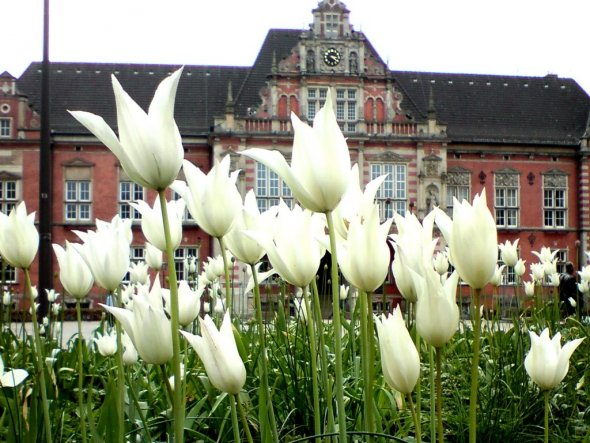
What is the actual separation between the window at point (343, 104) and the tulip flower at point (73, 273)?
25947 mm

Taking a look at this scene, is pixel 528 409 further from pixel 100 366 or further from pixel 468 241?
pixel 100 366

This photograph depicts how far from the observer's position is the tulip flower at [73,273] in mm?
2164

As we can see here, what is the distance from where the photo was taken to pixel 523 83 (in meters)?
32.8

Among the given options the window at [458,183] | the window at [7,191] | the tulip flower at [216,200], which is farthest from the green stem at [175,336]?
the window at [458,183]

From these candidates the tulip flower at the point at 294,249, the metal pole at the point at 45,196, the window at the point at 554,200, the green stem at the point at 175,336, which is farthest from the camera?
the window at the point at 554,200

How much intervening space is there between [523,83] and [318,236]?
108ft

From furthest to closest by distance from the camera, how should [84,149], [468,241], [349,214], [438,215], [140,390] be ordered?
[84,149] < [140,390] < [349,214] < [438,215] < [468,241]

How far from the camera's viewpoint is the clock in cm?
2803

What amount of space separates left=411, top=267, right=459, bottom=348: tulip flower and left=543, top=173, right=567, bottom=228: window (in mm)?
29605

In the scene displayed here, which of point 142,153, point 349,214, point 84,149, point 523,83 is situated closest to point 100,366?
point 349,214

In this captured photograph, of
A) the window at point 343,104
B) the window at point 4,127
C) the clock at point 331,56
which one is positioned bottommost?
the window at point 4,127

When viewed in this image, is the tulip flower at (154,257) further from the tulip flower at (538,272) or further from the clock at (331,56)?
the clock at (331,56)

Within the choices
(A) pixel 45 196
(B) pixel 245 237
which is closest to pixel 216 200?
(B) pixel 245 237

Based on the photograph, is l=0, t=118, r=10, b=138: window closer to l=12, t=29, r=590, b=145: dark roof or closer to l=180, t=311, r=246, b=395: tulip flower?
l=12, t=29, r=590, b=145: dark roof
